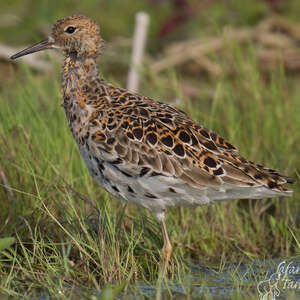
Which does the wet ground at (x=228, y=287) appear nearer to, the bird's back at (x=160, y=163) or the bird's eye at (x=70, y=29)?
the bird's back at (x=160, y=163)

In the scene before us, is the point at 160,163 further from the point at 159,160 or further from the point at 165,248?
the point at 165,248

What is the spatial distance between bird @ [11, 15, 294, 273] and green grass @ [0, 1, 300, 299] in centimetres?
37

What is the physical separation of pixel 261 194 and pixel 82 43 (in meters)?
2.43

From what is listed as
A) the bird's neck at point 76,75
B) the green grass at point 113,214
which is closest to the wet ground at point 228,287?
the green grass at point 113,214

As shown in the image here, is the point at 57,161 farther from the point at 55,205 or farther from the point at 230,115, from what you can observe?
the point at 230,115

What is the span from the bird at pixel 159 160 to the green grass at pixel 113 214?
14.6 inches

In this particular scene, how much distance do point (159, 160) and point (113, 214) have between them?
1335 mm

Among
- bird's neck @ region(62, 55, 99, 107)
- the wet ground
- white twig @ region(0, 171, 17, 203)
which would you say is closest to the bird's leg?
the wet ground

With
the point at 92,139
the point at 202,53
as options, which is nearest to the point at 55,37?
the point at 92,139

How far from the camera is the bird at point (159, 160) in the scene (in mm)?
6129

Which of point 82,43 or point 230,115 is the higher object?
point 82,43

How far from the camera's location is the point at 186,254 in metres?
7.18

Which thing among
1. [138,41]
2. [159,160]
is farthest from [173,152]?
[138,41]

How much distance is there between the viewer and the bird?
A: 6.13 meters
